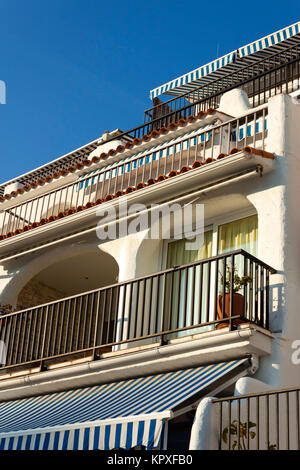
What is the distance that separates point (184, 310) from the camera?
14.4 m

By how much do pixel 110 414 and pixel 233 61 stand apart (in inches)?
807

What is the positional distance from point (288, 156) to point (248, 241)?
200 cm

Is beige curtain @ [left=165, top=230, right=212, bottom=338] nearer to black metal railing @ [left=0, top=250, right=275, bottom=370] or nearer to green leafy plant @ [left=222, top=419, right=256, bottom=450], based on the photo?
black metal railing @ [left=0, top=250, right=275, bottom=370]

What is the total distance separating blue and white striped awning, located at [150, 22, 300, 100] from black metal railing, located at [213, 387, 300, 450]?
19.5 metres

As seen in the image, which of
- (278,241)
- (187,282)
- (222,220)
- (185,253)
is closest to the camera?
(278,241)

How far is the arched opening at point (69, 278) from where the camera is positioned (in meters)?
20.8

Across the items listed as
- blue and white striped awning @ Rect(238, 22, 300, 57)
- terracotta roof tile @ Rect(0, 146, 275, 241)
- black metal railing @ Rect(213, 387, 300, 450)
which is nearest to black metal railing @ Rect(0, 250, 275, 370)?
black metal railing @ Rect(213, 387, 300, 450)

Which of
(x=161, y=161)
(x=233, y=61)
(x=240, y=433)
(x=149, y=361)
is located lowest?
(x=240, y=433)

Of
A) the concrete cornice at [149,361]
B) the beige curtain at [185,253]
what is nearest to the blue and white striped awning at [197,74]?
the beige curtain at [185,253]

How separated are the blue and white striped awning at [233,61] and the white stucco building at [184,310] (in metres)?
9.19

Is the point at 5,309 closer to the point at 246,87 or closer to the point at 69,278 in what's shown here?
the point at 69,278

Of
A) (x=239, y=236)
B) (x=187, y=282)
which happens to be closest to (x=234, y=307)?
(x=187, y=282)
